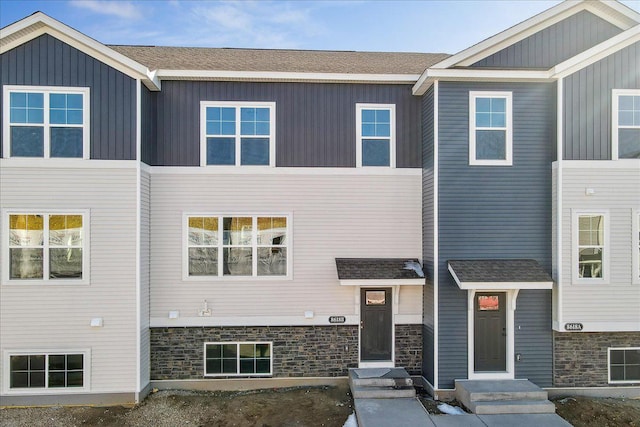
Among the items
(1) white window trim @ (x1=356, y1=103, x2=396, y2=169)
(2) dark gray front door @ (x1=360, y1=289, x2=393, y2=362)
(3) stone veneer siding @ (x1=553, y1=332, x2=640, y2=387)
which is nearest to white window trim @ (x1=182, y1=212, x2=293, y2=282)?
(2) dark gray front door @ (x1=360, y1=289, x2=393, y2=362)

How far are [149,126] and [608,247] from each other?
10.0 m

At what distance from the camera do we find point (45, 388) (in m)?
8.23

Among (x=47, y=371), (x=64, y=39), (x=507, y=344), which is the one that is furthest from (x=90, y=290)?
(x=507, y=344)

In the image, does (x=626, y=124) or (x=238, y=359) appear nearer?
(x=626, y=124)

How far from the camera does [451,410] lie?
7965 millimetres

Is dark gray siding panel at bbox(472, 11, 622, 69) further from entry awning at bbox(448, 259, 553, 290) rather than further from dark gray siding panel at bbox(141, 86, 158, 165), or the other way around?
dark gray siding panel at bbox(141, 86, 158, 165)

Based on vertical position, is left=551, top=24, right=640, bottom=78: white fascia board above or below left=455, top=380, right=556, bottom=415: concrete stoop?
above

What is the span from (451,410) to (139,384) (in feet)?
20.4

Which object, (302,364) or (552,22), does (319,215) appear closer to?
(302,364)

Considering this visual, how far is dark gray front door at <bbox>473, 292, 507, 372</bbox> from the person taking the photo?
28.4 feet

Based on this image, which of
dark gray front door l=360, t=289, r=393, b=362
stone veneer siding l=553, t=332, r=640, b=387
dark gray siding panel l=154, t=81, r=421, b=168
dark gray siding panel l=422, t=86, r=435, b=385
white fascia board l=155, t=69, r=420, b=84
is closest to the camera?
stone veneer siding l=553, t=332, r=640, b=387

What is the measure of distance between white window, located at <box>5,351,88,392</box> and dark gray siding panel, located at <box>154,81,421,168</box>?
4469mm

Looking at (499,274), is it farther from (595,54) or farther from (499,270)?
(595,54)

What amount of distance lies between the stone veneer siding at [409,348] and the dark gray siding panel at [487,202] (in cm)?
91
